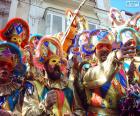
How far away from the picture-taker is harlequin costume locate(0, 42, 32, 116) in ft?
11.5

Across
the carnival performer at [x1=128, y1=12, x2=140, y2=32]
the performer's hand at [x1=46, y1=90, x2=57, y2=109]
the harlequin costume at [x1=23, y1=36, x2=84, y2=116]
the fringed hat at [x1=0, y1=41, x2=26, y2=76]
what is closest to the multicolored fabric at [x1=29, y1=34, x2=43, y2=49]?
the harlequin costume at [x1=23, y1=36, x2=84, y2=116]

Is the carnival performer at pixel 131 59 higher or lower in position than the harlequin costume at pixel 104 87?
higher

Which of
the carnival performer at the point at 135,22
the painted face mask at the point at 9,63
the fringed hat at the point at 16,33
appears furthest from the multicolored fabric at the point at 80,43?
the carnival performer at the point at 135,22

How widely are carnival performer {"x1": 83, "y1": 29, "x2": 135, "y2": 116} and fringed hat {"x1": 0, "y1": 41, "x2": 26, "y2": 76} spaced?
30.3 inches

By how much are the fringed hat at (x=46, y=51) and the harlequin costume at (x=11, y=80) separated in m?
0.21

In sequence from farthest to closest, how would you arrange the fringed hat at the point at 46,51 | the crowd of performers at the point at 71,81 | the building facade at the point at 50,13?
the building facade at the point at 50,13 → the fringed hat at the point at 46,51 → the crowd of performers at the point at 71,81

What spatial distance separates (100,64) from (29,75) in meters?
0.84

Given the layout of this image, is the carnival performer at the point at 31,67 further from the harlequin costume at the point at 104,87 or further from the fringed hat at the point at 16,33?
the harlequin costume at the point at 104,87

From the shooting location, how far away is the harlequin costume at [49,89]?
3363mm

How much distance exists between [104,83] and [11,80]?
3.42 feet

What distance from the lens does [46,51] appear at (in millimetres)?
4043

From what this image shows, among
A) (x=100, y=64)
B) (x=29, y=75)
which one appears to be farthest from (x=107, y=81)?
(x=29, y=75)

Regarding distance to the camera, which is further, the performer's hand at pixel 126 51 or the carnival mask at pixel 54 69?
the carnival mask at pixel 54 69

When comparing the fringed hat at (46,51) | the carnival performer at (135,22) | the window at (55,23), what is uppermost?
the window at (55,23)
